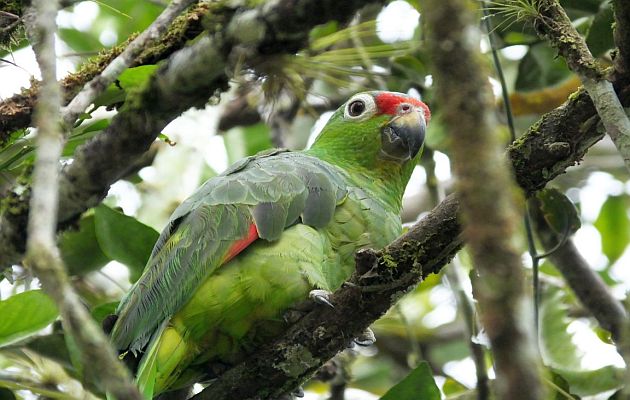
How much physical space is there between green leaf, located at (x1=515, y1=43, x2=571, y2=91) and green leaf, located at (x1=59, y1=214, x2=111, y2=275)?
2206 mm

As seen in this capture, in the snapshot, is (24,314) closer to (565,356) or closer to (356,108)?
(356,108)

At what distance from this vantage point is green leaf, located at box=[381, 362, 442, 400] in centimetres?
297

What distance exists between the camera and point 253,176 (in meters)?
3.17

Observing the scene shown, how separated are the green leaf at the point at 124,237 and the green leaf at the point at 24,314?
370 millimetres

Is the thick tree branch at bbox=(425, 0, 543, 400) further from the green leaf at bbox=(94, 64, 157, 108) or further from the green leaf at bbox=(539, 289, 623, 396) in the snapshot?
the green leaf at bbox=(539, 289, 623, 396)

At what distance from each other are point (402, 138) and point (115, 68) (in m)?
1.53

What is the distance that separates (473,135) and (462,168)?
54mm

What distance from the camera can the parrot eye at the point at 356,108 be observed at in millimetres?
3807

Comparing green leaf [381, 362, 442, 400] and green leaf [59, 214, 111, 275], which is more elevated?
green leaf [59, 214, 111, 275]

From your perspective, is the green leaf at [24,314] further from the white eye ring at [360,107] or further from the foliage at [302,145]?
the white eye ring at [360,107]

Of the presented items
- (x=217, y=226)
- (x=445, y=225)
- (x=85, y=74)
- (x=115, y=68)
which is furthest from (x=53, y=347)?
(x=445, y=225)

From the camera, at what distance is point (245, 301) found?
2.86 metres

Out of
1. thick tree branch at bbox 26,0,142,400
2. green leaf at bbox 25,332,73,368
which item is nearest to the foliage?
green leaf at bbox 25,332,73,368

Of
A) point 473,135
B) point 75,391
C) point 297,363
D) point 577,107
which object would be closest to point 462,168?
point 473,135
